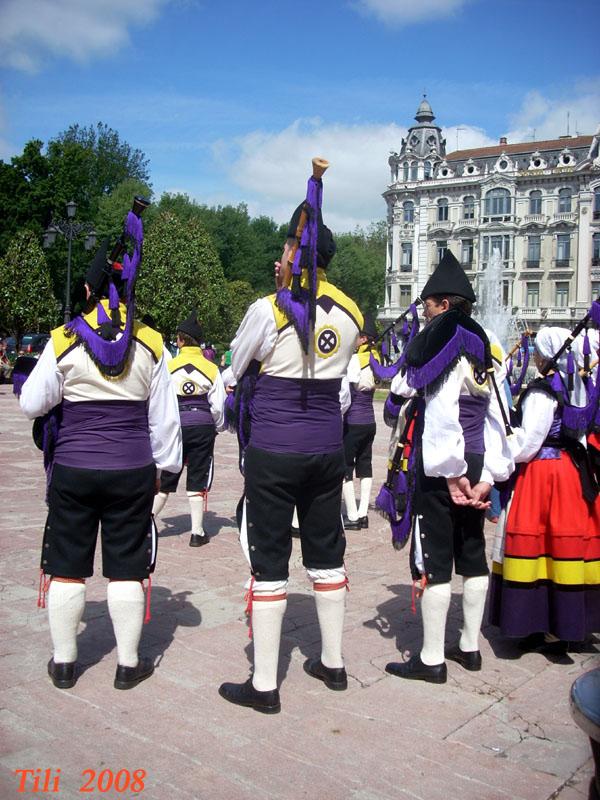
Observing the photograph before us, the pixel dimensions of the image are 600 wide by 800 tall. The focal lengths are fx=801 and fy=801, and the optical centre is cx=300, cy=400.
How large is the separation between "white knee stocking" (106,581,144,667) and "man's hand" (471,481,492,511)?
1.95 m

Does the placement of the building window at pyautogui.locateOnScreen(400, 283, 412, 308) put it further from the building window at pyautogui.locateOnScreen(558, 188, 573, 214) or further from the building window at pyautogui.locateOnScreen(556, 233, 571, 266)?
the building window at pyautogui.locateOnScreen(558, 188, 573, 214)

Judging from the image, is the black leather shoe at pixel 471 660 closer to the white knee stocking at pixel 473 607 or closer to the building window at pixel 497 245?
the white knee stocking at pixel 473 607

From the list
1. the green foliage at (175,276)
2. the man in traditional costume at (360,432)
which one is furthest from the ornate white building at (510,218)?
the man in traditional costume at (360,432)

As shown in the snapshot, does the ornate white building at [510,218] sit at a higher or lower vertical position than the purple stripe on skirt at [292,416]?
higher

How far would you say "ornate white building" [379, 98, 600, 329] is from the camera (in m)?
70.6

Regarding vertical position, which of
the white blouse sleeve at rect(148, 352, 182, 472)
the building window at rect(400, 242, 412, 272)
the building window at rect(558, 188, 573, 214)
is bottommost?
the white blouse sleeve at rect(148, 352, 182, 472)

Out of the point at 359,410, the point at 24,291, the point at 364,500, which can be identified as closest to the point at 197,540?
the point at 364,500

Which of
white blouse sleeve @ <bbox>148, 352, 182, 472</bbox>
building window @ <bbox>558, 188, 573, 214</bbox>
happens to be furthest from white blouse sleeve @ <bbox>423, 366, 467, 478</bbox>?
building window @ <bbox>558, 188, 573, 214</bbox>

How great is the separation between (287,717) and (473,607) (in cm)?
135

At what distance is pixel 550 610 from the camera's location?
16.5 ft

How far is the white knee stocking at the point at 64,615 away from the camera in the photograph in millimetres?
→ 4297

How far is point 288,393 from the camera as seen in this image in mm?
4199

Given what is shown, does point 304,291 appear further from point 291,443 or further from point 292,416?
point 291,443

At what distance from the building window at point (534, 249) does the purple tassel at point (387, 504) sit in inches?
2852
